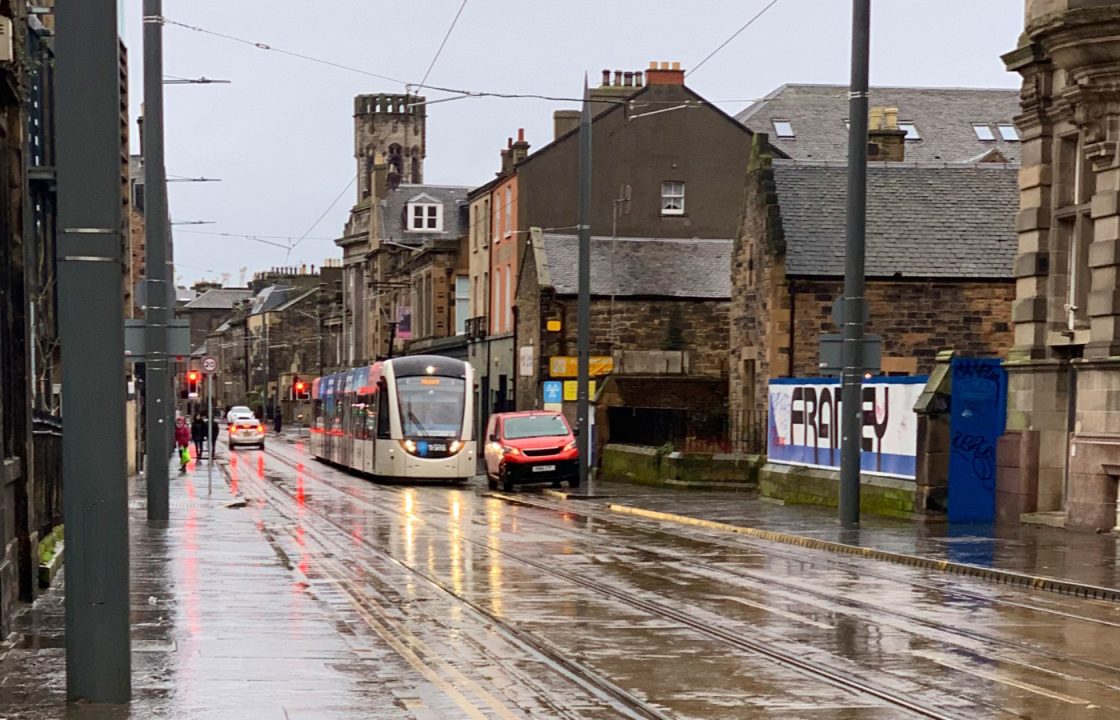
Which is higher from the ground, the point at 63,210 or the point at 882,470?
the point at 63,210

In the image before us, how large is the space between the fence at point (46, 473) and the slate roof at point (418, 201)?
7326cm

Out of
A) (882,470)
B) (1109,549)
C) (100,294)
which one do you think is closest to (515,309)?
(882,470)

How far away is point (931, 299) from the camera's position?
42.0m

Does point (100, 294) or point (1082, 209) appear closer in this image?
point (100, 294)

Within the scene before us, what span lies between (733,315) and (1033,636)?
102 ft

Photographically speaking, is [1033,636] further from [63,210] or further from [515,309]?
[515,309]

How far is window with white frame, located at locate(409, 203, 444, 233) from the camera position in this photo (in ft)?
313

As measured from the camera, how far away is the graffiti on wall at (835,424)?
93.4ft

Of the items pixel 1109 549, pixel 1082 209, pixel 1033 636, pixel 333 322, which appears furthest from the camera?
pixel 333 322

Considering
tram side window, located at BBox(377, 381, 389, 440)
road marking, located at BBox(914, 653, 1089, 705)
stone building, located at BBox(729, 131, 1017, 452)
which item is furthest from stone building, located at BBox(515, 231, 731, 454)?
road marking, located at BBox(914, 653, 1089, 705)

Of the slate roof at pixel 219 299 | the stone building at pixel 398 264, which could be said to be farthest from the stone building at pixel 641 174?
the slate roof at pixel 219 299

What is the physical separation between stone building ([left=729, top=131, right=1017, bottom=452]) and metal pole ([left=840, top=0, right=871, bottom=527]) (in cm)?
1549

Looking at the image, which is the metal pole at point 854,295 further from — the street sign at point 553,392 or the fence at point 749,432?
the street sign at point 553,392

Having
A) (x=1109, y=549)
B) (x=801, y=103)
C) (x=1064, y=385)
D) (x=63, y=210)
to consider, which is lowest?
(x=1109, y=549)
